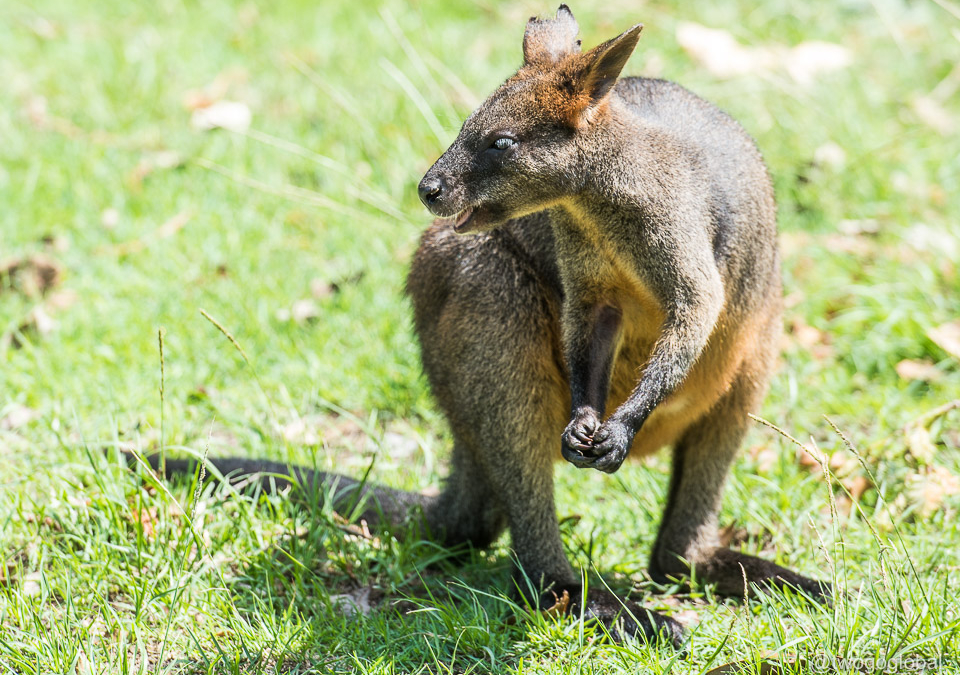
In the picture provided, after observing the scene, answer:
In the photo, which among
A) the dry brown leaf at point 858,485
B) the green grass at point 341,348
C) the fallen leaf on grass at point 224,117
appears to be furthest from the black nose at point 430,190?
the fallen leaf on grass at point 224,117

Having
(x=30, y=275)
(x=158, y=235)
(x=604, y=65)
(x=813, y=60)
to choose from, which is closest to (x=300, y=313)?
(x=158, y=235)

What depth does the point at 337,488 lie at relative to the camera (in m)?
3.90

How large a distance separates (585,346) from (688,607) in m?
0.99

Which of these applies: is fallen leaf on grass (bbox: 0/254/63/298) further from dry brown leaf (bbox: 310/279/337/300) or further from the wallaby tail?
the wallaby tail

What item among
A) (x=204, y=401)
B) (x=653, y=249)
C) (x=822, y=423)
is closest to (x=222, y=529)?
(x=204, y=401)

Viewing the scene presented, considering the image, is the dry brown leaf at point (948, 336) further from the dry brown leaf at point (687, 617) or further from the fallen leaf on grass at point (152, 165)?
the fallen leaf on grass at point (152, 165)

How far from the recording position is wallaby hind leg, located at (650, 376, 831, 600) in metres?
3.61

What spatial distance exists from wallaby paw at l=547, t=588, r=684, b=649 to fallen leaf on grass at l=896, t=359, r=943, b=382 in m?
1.89

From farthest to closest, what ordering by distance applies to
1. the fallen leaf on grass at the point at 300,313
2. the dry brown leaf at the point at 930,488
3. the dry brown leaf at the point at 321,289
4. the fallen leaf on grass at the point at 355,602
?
the dry brown leaf at the point at 321,289 → the fallen leaf on grass at the point at 300,313 → the dry brown leaf at the point at 930,488 → the fallen leaf on grass at the point at 355,602

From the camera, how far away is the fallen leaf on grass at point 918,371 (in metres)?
4.53

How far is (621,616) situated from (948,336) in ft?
7.34

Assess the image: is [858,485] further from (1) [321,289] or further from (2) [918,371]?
(1) [321,289]

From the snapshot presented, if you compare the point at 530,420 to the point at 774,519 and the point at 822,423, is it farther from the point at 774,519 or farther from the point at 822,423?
the point at 822,423

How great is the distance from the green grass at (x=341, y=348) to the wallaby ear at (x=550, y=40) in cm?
151
